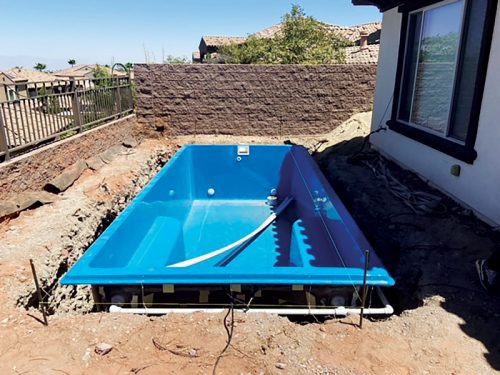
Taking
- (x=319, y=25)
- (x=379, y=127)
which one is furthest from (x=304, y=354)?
(x=319, y=25)

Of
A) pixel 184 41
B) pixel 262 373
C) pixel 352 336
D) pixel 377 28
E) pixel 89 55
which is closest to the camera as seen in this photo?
pixel 262 373

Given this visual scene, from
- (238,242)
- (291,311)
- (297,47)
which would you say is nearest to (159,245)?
(238,242)

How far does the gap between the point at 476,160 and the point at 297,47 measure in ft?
28.9

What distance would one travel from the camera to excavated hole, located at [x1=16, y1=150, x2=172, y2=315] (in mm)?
2978

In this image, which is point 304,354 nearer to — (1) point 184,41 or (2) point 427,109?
(2) point 427,109

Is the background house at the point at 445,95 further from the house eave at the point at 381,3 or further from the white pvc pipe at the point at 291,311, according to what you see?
the white pvc pipe at the point at 291,311

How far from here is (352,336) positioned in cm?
218

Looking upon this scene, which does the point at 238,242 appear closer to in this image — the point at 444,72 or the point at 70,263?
the point at 70,263

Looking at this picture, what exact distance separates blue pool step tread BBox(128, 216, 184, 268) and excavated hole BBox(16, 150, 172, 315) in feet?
1.74

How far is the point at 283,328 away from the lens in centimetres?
223

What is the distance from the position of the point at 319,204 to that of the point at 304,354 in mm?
2913

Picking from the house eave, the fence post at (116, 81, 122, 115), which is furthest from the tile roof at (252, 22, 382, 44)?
the house eave

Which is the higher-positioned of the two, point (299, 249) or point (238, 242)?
point (299, 249)

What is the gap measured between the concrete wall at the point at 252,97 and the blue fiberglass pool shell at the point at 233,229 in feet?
4.59
